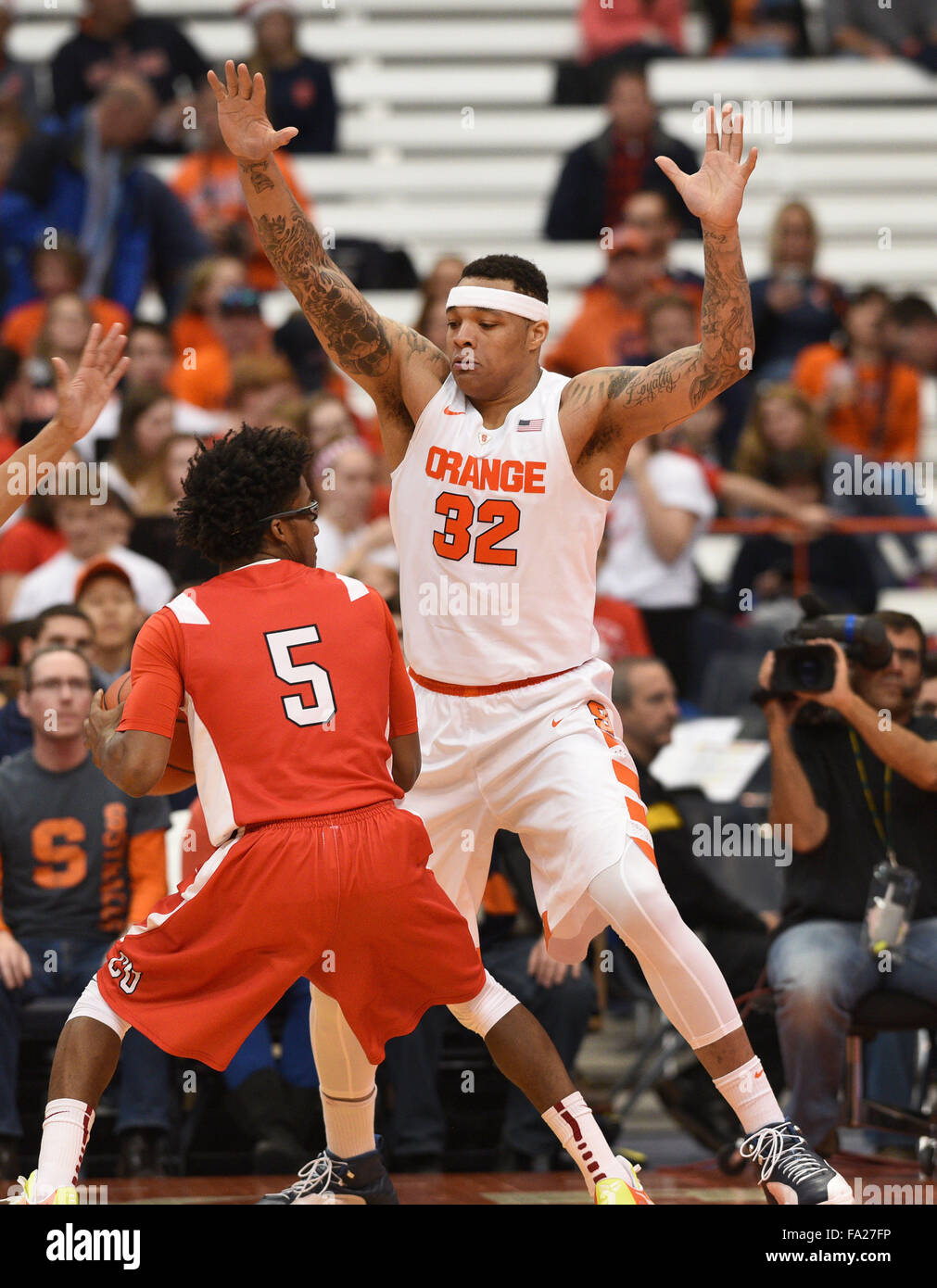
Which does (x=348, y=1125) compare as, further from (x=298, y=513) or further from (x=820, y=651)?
(x=820, y=651)

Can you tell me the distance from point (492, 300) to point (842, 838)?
223 cm

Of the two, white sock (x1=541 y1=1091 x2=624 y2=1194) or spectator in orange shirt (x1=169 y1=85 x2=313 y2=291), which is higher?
spectator in orange shirt (x1=169 y1=85 x2=313 y2=291)

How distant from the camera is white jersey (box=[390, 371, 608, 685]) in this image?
4.66 metres

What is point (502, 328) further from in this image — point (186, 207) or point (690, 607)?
point (186, 207)

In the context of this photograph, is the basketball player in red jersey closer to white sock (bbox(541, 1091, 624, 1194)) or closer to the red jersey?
the red jersey

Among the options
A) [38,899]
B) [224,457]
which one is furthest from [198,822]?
[224,457]

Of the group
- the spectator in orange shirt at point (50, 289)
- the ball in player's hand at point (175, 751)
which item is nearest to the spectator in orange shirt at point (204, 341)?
the spectator in orange shirt at point (50, 289)

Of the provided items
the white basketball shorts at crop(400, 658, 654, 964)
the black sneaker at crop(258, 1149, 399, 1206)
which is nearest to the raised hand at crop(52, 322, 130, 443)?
the white basketball shorts at crop(400, 658, 654, 964)

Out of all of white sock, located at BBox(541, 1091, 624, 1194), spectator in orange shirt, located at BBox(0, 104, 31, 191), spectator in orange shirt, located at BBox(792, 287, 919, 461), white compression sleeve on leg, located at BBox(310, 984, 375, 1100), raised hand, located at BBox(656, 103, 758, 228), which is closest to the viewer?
white sock, located at BBox(541, 1091, 624, 1194)

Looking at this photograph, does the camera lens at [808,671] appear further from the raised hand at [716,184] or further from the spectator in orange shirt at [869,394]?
the spectator in orange shirt at [869,394]

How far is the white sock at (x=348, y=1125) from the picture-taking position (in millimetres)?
4727

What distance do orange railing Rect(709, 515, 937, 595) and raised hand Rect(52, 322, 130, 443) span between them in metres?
4.33

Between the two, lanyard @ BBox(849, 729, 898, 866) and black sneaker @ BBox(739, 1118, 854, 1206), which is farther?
lanyard @ BBox(849, 729, 898, 866)

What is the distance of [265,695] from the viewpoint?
4.12 meters
